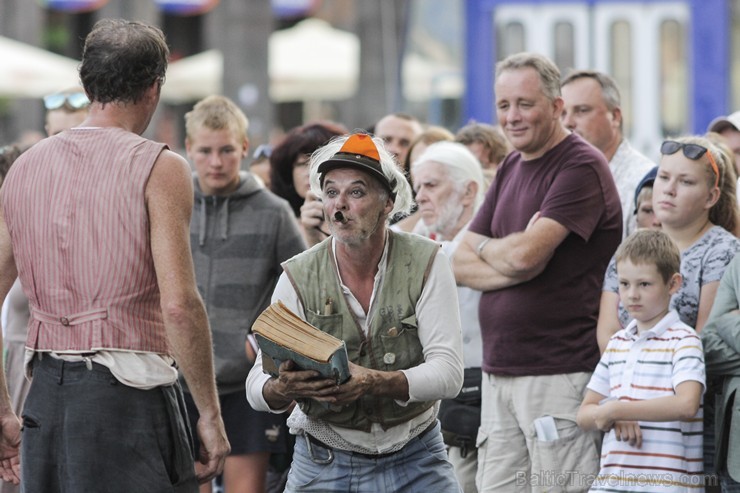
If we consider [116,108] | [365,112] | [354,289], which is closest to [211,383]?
[354,289]

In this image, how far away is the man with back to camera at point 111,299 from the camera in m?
4.28

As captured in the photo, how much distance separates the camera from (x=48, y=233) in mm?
4379

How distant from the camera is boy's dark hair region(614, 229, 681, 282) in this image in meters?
5.68

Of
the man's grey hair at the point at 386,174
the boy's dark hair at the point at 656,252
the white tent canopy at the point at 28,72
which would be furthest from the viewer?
the white tent canopy at the point at 28,72

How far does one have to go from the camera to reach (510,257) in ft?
20.1

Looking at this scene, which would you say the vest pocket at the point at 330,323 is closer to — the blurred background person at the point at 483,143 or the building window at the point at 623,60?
the blurred background person at the point at 483,143

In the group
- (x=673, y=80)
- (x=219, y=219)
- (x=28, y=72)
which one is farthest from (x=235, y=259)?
(x=28, y=72)

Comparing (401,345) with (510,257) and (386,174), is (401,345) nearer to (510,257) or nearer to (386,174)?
(386,174)

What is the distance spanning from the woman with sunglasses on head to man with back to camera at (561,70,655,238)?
1.27 metres

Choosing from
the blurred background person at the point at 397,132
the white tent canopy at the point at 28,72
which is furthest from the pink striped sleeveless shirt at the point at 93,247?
the white tent canopy at the point at 28,72

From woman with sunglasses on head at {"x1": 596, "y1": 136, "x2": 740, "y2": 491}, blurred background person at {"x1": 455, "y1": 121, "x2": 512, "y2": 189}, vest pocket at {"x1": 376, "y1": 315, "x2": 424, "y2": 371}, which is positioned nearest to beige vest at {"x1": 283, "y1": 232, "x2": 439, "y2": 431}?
vest pocket at {"x1": 376, "y1": 315, "x2": 424, "y2": 371}

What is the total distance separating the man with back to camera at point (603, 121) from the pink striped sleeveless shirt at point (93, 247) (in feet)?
12.1

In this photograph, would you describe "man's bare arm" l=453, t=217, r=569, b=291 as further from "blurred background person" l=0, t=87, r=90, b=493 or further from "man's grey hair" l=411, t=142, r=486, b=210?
"blurred background person" l=0, t=87, r=90, b=493

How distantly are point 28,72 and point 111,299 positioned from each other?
16.2 meters
